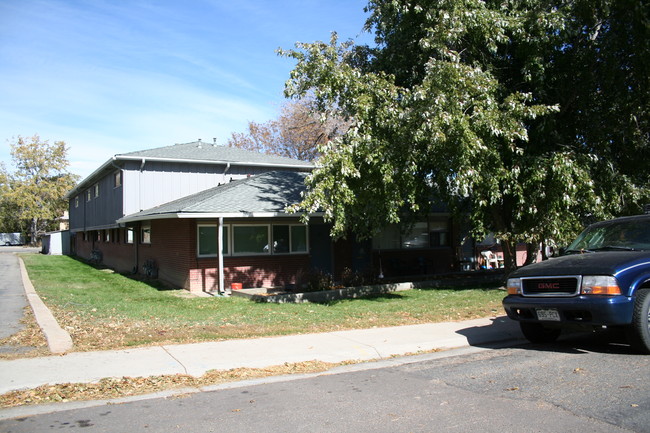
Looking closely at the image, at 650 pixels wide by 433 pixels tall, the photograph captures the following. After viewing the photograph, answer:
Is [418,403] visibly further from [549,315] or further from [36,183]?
[36,183]

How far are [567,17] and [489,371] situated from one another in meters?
10.7

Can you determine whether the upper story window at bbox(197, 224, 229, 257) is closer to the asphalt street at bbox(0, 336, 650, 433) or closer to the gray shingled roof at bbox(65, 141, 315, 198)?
the gray shingled roof at bbox(65, 141, 315, 198)

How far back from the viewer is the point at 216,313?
11.2 metres

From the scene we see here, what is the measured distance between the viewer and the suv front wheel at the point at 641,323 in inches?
262

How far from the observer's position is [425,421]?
481 cm

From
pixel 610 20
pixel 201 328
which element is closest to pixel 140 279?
pixel 201 328

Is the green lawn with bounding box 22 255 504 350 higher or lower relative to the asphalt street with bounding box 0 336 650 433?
higher

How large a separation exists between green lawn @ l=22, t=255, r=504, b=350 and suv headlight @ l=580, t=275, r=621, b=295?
12.3 feet

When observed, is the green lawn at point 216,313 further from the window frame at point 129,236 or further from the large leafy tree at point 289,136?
the large leafy tree at point 289,136

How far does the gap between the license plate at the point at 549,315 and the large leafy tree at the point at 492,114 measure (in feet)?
14.6

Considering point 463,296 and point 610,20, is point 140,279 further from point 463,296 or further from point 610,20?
point 610,20

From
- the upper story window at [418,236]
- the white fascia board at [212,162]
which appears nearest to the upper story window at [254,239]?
the upper story window at [418,236]

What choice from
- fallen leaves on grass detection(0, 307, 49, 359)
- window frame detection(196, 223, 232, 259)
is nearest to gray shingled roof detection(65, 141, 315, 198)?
window frame detection(196, 223, 232, 259)

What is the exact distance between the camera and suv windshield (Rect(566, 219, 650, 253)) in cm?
761
